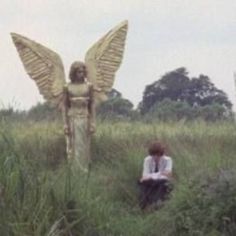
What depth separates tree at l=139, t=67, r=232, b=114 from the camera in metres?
33.1

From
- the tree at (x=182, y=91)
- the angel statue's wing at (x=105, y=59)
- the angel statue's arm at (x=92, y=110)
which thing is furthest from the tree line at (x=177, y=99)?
the angel statue's arm at (x=92, y=110)

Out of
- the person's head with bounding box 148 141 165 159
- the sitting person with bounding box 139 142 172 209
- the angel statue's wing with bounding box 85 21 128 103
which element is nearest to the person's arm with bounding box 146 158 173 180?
the sitting person with bounding box 139 142 172 209

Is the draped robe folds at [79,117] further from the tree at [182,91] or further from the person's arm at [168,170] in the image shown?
the tree at [182,91]

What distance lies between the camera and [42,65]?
71.9ft

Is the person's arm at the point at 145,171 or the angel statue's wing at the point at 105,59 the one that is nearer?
the person's arm at the point at 145,171

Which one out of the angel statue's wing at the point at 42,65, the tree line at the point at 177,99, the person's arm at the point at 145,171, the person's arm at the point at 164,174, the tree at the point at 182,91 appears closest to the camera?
the person's arm at the point at 164,174

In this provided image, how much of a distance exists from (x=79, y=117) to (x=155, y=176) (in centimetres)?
387

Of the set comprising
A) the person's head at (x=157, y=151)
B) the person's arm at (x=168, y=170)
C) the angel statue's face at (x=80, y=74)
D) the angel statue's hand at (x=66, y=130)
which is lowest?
the person's arm at (x=168, y=170)

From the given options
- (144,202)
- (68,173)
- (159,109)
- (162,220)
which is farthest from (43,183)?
(159,109)

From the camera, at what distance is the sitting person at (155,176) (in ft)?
56.2

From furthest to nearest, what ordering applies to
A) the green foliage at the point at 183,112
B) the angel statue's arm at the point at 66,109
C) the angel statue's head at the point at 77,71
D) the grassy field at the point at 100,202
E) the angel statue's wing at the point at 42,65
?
the green foliage at the point at 183,112, the angel statue's wing at the point at 42,65, the angel statue's arm at the point at 66,109, the angel statue's head at the point at 77,71, the grassy field at the point at 100,202

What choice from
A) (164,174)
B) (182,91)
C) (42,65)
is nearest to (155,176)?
(164,174)

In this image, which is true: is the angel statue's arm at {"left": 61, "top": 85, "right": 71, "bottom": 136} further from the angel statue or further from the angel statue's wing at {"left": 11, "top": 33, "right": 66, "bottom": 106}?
the angel statue's wing at {"left": 11, "top": 33, "right": 66, "bottom": 106}

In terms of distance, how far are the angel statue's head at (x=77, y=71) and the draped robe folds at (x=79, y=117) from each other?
10cm
